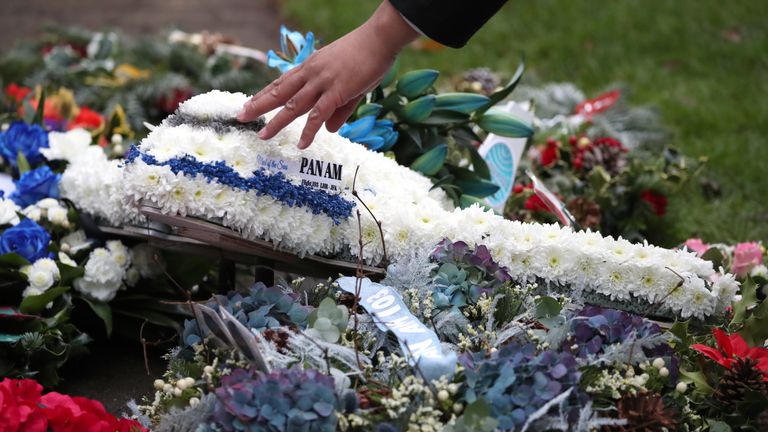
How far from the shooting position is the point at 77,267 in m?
1.99

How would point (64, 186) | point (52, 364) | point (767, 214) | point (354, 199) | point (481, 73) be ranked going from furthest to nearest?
point (481, 73) < point (767, 214) < point (64, 186) < point (52, 364) < point (354, 199)

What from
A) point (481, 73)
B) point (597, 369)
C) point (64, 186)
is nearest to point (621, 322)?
point (597, 369)

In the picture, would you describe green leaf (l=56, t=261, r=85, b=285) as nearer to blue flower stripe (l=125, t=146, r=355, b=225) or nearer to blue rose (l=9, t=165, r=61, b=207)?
blue rose (l=9, t=165, r=61, b=207)

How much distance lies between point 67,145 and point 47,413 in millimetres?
1132

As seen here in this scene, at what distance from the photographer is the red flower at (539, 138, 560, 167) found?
9.74 feet

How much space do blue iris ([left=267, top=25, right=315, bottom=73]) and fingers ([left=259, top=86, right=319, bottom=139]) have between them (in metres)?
0.59

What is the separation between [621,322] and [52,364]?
1260mm

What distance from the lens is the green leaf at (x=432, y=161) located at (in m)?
2.06

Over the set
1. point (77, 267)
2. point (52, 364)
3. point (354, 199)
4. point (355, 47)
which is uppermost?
point (355, 47)

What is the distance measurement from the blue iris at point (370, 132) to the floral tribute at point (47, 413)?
84 cm

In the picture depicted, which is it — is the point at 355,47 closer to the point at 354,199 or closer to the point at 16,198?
the point at 354,199

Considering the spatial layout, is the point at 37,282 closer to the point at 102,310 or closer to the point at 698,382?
the point at 102,310

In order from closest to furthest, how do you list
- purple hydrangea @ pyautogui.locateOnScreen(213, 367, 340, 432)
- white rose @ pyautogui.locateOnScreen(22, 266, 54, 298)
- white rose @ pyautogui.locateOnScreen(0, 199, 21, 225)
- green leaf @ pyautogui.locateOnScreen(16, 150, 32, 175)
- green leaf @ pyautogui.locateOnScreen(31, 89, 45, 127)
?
purple hydrangea @ pyautogui.locateOnScreen(213, 367, 340, 432) → white rose @ pyautogui.locateOnScreen(22, 266, 54, 298) → white rose @ pyautogui.locateOnScreen(0, 199, 21, 225) → green leaf @ pyautogui.locateOnScreen(16, 150, 32, 175) → green leaf @ pyautogui.locateOnScreen(31, 89, 45, 127)

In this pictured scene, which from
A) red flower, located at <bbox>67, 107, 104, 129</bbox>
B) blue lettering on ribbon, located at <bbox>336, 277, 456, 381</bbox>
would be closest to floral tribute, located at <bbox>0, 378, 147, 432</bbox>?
blue lettering on ribbon, located at <bbox>336, 277, 456, 381</bbox>
